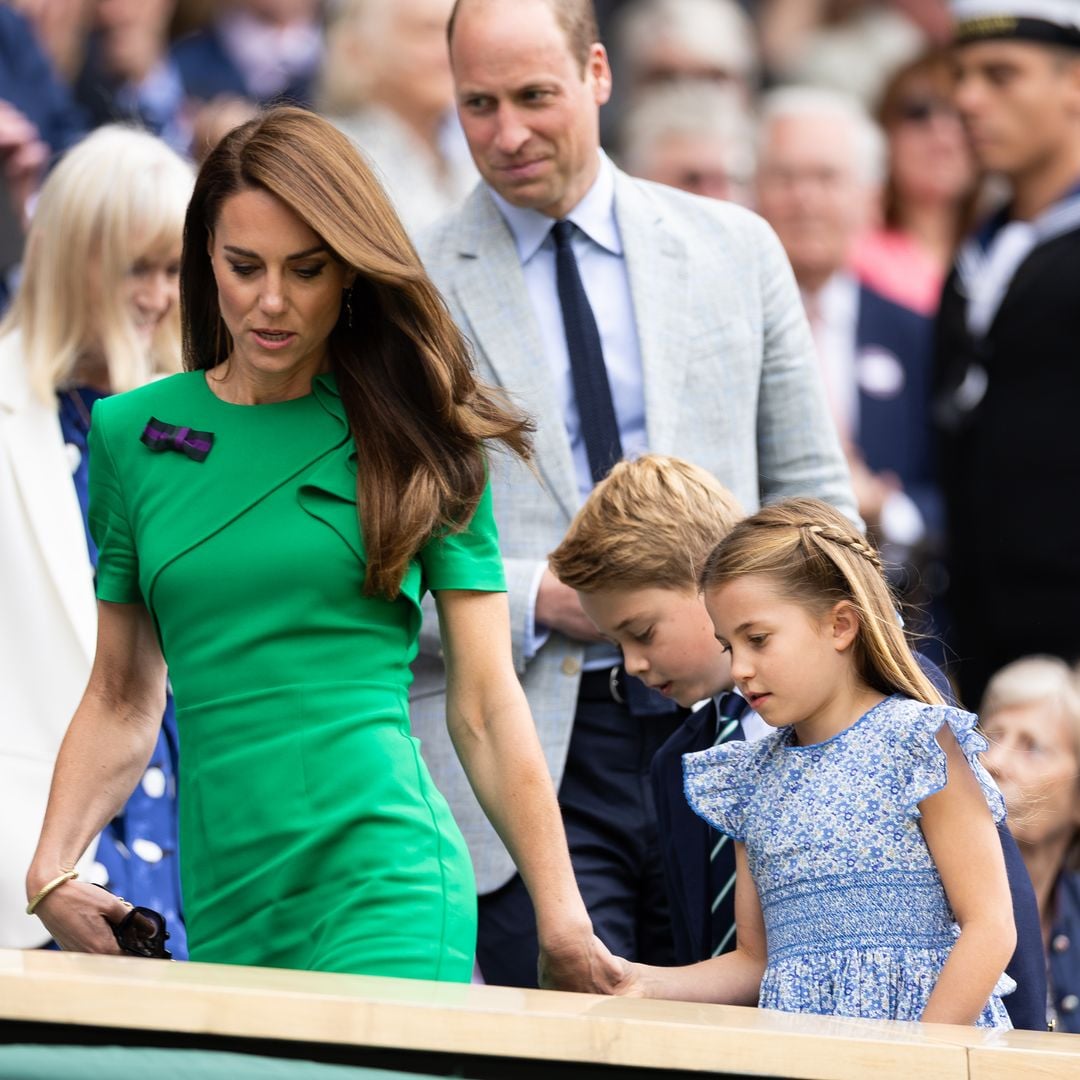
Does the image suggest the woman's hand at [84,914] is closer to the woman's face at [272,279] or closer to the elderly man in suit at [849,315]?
the woman's face at [272,279]

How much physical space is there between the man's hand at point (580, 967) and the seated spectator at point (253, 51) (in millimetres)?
4674

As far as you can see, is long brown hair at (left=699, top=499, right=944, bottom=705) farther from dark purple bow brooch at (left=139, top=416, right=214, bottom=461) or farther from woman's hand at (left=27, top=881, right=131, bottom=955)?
woman's hand at (left=27, top=881, right=131, bottom=955)

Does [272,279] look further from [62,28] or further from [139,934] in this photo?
[62,28]

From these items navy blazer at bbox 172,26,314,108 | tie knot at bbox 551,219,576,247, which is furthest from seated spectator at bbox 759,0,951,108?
tie knot at bbox 551,219,576,247

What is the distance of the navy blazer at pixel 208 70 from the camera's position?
24.0ft

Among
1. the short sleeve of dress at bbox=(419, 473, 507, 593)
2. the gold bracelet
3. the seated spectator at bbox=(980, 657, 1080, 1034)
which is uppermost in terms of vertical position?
the short sleeve of dress at bbox=(419, 473, 507, 593)

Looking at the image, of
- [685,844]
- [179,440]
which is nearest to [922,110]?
[685,844]

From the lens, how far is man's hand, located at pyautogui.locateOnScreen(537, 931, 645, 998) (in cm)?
311

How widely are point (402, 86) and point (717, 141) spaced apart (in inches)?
43.5

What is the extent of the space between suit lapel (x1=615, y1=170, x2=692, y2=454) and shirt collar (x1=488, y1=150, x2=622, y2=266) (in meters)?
0.03

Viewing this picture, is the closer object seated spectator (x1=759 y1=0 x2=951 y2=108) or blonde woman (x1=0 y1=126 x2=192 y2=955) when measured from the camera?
blonde woman (x1=0 y1=126 x2=192 y2=955)

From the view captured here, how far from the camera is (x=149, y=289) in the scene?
4.81 metres

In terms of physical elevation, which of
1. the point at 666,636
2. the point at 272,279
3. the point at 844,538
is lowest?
the point at 666,636

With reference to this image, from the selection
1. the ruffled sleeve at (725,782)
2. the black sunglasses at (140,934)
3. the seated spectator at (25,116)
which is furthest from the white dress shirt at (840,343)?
the black sunglasses at (140,934)
